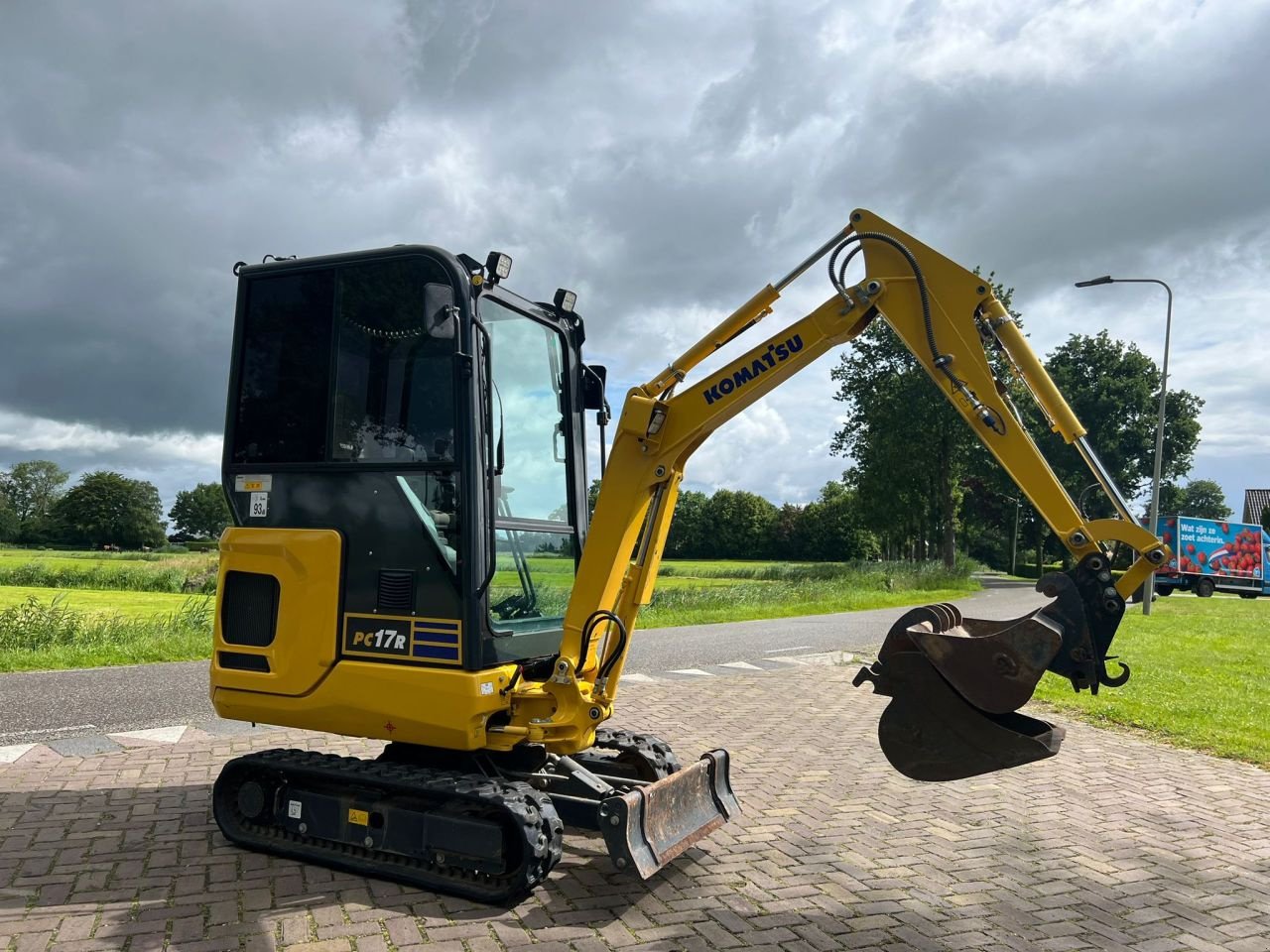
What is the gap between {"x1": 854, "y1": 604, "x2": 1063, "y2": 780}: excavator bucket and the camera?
397cm

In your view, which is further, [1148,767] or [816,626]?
[816,626]

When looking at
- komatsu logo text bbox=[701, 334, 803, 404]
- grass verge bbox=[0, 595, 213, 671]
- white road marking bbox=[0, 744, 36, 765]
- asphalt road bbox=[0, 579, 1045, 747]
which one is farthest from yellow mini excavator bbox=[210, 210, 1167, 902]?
grass verge bbox=[0, 595, 213, 671]

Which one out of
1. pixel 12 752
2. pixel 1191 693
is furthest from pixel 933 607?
pixel 1191 693

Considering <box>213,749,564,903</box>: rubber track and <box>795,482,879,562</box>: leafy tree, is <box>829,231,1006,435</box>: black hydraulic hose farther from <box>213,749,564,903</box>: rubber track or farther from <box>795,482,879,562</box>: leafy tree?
<box>795,482,879,562</box>: leafy tree

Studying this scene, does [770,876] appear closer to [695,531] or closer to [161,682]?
[161,682]

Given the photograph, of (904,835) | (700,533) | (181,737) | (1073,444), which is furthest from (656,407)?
(700,533)

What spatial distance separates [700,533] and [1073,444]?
88.2 metres

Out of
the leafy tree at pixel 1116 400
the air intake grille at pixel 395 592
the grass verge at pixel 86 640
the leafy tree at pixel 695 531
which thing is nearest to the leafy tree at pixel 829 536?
Answer: the leafy tree at pixel 695 531

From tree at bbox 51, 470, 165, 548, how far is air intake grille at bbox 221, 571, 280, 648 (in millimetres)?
82791

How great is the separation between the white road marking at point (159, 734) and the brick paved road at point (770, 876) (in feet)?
1.12

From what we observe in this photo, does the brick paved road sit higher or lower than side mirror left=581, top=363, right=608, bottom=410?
lower

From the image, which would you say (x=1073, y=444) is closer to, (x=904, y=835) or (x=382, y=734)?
(x=904, y=835)

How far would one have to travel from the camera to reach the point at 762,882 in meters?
4.84

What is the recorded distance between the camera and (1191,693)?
1114cm
